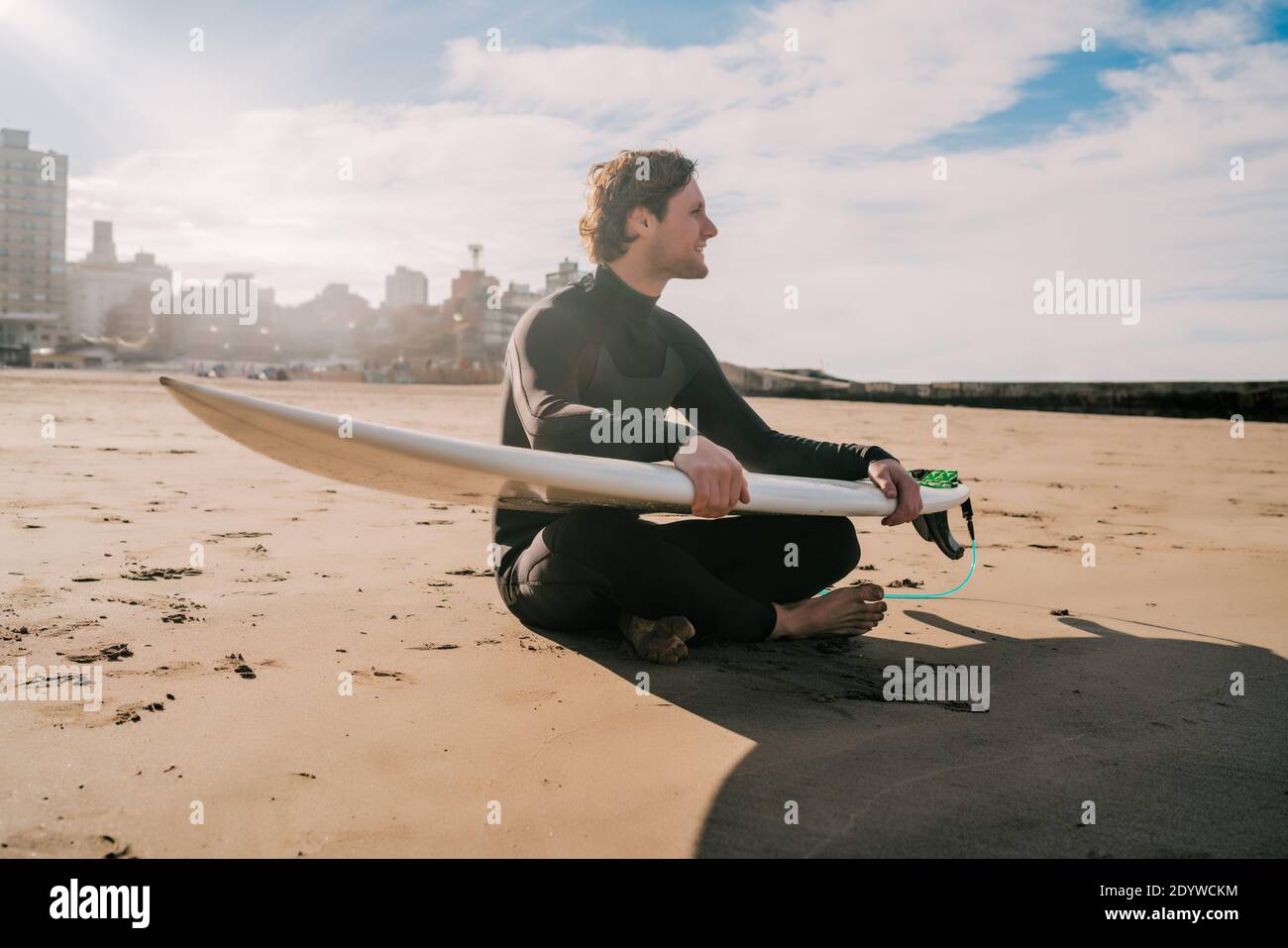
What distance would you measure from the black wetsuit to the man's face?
134 millimetres

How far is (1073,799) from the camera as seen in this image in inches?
64.3

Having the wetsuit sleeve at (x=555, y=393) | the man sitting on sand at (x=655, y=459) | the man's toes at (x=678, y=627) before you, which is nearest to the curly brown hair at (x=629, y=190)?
the man sitting on sand at (x=655, y=459)

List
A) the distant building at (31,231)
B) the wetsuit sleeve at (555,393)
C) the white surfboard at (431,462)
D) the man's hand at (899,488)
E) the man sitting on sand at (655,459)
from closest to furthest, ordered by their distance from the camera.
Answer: the white surfboard at (431,462)
the wetsuit sleeve at (555,393)
the man sitting on sand at (655,459)
the man's hand at (899,488)
the distant building at (31,231)

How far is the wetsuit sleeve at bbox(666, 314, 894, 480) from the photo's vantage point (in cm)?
299

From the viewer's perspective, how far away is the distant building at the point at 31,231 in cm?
9625

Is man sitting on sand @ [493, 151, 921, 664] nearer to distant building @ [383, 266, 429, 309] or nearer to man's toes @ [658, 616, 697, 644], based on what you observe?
man's toes @ [658, 616, 697, 644]

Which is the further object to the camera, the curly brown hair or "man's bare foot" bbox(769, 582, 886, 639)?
the curly brown hair

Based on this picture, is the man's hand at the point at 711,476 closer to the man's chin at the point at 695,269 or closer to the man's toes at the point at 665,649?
the man's toes at the point at 665,649

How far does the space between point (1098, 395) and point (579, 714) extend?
14007 millimetres

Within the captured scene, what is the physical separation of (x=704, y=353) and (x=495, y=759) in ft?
5.86

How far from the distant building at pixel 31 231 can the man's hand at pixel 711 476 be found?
11326 cm

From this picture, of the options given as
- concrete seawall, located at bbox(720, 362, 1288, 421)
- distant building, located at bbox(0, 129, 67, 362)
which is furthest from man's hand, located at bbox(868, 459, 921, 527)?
distant building, located at bbox(0, 129, 67, 362)

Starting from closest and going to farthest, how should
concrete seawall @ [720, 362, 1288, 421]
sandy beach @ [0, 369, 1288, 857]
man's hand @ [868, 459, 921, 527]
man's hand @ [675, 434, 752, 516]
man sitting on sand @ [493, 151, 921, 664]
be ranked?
sandy beach @ [0, 369, 1288, 857], man's hand @ [675, 434, 752, 516], man sitting on sand @ [493, 151, 921, 664], man's hand @ [868, 459, 921, 527], concrete seawall @ [720, 362, 1288, 421]
